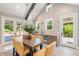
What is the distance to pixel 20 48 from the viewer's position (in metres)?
1.86

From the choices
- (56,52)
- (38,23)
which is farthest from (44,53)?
(38,23)

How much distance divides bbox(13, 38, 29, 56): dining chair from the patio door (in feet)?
2.37

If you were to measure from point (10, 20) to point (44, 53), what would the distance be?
0.90 metres

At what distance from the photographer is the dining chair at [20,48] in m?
1.79

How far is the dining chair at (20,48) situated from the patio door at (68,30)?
0.72 metres

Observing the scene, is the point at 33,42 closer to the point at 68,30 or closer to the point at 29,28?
the point at 29,28

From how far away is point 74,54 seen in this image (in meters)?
1.76

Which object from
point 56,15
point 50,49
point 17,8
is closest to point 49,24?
point 56,15

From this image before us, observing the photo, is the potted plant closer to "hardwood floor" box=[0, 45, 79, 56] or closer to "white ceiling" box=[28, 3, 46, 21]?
"white ceiling" box=[28, 3, 46, 21]

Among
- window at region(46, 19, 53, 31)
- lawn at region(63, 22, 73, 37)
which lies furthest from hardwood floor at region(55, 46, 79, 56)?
window at region(46, 19, 53, 31)

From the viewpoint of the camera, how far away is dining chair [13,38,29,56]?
1.79m

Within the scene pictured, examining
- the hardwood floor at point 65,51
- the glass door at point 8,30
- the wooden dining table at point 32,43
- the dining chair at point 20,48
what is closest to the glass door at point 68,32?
the hardwood floor at point 65,51

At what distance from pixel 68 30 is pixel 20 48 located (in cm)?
103

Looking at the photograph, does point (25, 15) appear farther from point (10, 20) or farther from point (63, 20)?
point (63, 20)
